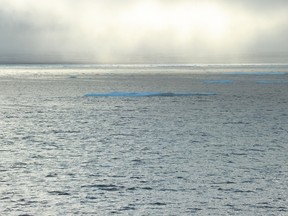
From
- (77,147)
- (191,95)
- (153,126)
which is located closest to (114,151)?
(77,147)

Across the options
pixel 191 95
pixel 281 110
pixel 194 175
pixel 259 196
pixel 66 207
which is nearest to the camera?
pixel 66 207

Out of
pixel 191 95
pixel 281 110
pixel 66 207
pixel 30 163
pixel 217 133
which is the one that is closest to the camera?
pixel 66 207

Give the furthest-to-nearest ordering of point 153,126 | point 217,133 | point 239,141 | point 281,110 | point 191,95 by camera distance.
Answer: point 191,95, point 281,110, point 153,126, point 217,133, point 239,141

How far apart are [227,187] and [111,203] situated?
205cm

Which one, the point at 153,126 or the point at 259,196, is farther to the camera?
the point at 153,126

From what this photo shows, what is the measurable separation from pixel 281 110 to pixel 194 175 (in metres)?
18.0

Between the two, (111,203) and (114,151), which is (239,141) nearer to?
(114,151)

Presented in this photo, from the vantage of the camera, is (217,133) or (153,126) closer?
(217,133)

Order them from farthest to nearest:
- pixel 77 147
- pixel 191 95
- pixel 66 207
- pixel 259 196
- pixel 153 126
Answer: pixel 191 95
pixel 153 126
pixel 77 147
pixel 259 196
pixel 66 207

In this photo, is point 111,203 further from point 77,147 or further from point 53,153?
point 77,147

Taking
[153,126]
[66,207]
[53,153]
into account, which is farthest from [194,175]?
[153,126]

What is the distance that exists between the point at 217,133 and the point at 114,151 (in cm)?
480

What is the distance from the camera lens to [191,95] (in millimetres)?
42594

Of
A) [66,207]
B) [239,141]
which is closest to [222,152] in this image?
[239,141]
